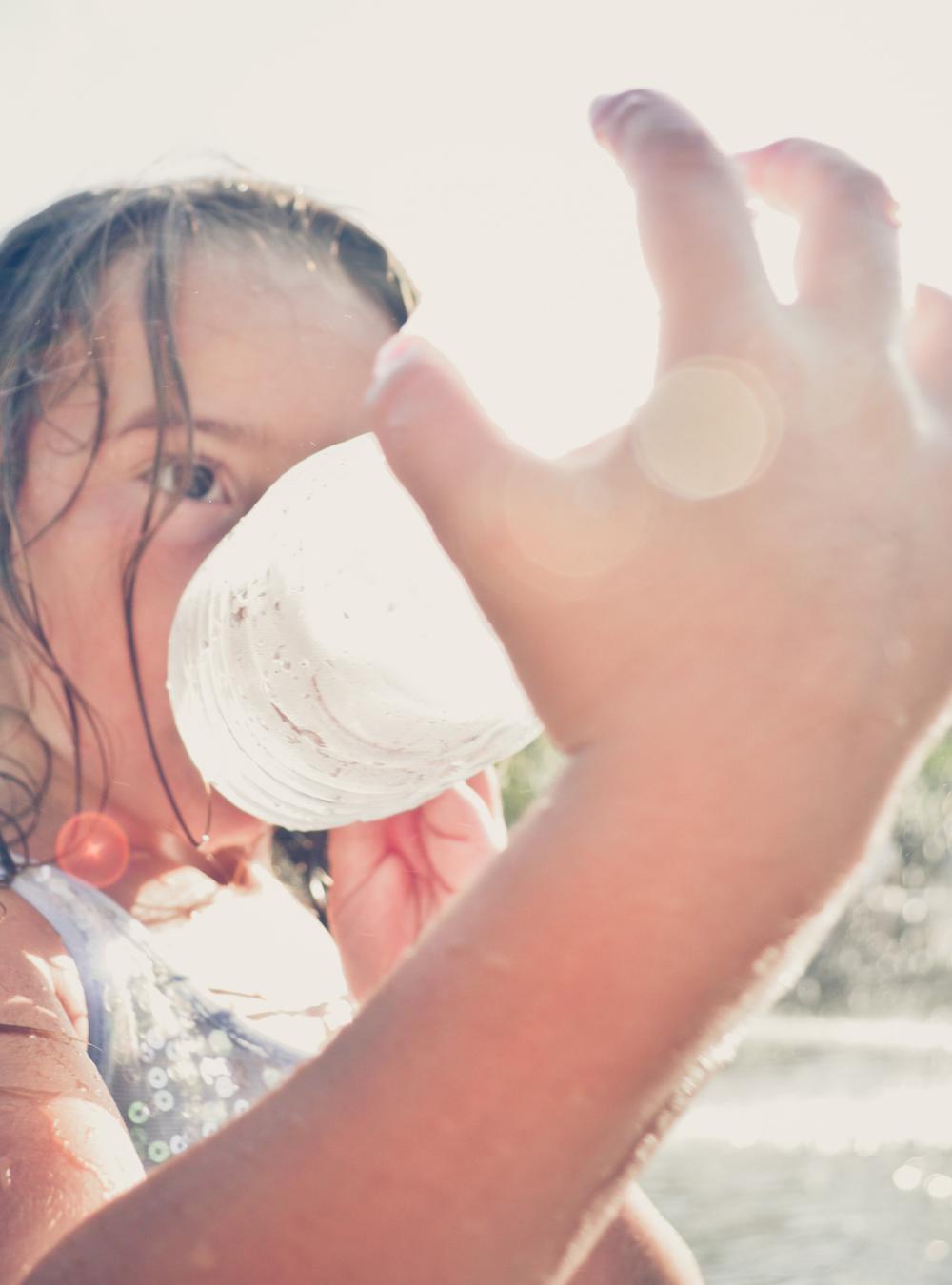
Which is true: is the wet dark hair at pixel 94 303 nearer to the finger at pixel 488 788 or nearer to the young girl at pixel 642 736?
the finger at pixel 488 788

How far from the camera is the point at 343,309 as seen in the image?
159 centimetres

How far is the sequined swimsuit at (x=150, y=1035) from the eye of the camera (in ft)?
3.92

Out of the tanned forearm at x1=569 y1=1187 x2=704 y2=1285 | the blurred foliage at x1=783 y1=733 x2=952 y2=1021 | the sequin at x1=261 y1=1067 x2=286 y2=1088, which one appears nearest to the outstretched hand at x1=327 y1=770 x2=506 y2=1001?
the sequin at x1=261 y1=1067 x2=286 y2=1088

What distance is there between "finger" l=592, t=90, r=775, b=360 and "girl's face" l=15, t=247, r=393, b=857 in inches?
31.1

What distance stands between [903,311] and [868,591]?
0.18 m

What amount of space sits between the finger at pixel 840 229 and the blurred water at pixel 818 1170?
3355 millimetres

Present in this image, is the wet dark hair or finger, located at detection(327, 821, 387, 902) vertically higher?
the wet dark hair

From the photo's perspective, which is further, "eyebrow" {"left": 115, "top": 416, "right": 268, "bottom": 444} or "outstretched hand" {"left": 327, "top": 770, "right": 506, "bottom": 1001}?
"outstretched hand" {"left": 327, "top": 770, "right": 506, "bottom": 1001}

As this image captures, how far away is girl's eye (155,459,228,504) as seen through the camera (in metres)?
1.36

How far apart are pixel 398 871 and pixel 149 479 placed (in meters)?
0.58

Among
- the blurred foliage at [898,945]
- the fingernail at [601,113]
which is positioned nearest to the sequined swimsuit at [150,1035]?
the fingernail at [601,113]

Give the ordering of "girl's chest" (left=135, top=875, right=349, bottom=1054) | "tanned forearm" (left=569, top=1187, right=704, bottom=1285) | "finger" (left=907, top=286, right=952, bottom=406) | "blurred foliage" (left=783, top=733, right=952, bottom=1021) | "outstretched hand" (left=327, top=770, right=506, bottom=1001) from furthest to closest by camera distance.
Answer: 1. "blurred foliage" (left=783, top=733, right=952, bottom=1021)
2. "outstretched hand" (left=327, top=770, right=506, bottom=1001)
3. "girl's chest" (left=135, top=875, right=349, bottom=1054)
4. "tanned forearm" (left=569, top=1187, right=704, bottom=1285)
5. "finger" (left=907, top=286, right=952, bottom=406)

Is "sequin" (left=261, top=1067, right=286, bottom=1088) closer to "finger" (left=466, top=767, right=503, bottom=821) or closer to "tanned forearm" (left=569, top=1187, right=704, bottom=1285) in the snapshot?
"tanned forearm" (left=569, top=1187, right=704, bottom=1285)

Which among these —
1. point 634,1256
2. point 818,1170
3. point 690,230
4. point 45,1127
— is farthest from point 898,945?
point 690,230
